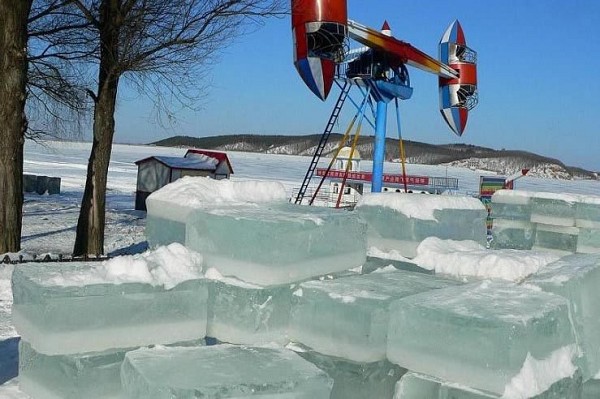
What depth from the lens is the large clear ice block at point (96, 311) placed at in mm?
2031

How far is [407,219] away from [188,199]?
1.20 meters

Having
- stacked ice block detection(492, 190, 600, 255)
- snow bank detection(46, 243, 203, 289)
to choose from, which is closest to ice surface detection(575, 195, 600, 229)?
stacked ice block detection(492, 190, 600, 255)

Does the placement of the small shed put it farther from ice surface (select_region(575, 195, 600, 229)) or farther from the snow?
the snow

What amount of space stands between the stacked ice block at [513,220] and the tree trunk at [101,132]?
20.1ft

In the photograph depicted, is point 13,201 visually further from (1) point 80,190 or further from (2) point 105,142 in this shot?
(1) point 80,190

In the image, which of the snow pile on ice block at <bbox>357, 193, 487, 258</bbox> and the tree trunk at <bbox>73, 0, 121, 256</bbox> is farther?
the tree trunk at <bbox>73, 0, 121, 256</bbox>

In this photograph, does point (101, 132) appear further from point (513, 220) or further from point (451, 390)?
point (451, 390)

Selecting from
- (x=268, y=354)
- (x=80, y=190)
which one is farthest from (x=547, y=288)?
(x=80, y=190)

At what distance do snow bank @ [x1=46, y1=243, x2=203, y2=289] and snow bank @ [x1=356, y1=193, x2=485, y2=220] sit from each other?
4.23 ft

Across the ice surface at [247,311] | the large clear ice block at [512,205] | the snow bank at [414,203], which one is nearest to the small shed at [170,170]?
the large clear ice block at [512,205]

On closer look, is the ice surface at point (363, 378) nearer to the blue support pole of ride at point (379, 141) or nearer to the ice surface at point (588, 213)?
the ice surface at point (588, 213)

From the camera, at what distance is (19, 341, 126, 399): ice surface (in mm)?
2072

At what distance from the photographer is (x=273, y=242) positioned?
2.24 m

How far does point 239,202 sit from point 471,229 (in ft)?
4.93
